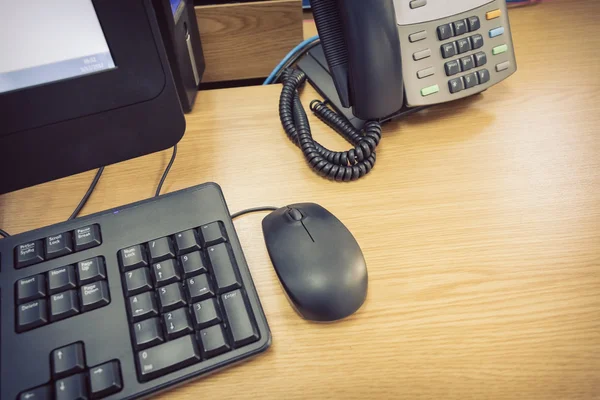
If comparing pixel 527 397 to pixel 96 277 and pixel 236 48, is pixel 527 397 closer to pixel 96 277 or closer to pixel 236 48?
pixel 96 277

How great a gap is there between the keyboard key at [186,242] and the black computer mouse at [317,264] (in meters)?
0.06

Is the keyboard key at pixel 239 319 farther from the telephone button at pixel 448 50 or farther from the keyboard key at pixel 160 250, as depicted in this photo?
the telephone button at pixel 448 50

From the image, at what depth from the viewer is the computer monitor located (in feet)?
1.03

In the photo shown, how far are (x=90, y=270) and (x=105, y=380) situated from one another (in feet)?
0.28

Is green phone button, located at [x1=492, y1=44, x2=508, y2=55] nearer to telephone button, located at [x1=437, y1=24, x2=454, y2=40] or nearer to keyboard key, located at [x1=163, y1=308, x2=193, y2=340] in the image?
telephone button, located at [x1=437, y1=24, x2=454, y2=40]

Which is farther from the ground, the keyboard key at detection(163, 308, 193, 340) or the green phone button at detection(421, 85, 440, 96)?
the green phone button at detection(421, 85, 440, 96)

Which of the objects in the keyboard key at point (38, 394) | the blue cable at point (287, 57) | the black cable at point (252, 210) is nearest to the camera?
the keyboard key at point (38, 394)

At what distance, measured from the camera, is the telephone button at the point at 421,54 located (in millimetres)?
472

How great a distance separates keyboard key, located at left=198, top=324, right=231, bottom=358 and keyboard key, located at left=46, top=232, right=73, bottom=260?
0.43ft

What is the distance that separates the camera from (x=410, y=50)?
1.54 feet

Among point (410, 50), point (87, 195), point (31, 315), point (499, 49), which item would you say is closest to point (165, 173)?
point (87, 195)

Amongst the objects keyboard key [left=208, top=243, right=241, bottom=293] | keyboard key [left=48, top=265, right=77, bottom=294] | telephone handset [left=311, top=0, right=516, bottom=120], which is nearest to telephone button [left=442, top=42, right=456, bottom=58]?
telephone handset [left=311, top=0, right=516, bottom=120]

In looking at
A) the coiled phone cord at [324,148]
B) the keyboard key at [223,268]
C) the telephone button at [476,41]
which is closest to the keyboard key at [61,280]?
the keyboard key at [223,268]

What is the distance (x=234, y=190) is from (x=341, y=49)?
182mm
